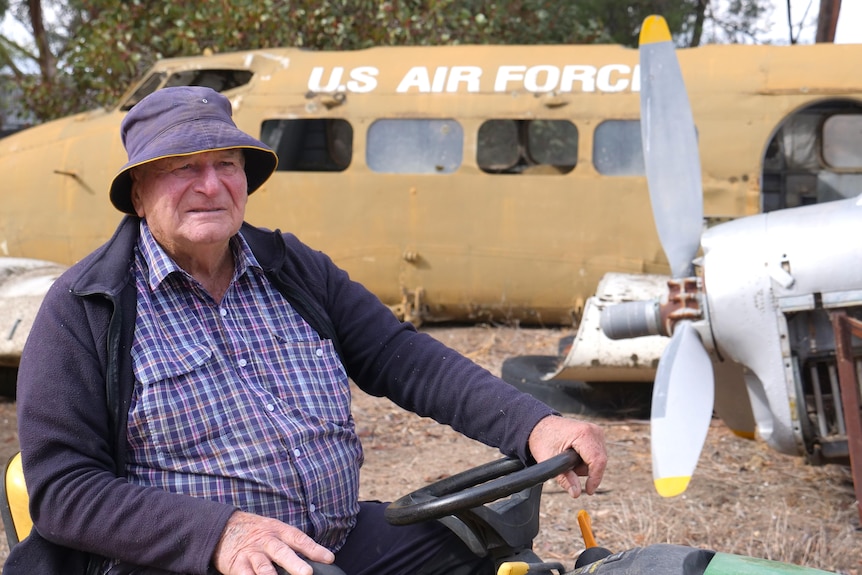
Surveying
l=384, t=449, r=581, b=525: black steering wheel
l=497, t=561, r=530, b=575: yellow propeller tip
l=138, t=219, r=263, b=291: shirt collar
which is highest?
l=138, t=219, r=263, b=291: shirt collar

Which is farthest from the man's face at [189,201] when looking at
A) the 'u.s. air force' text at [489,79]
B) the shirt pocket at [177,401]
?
the 'u.s. air force' text at [489,79]

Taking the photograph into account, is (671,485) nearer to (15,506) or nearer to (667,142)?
(667,142)

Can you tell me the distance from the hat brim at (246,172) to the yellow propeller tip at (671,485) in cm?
237

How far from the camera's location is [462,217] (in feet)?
27.4

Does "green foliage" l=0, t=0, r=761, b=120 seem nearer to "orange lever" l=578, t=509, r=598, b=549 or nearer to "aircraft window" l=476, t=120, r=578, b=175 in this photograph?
"aircraft window" l=476, t=120, r=578, b=175

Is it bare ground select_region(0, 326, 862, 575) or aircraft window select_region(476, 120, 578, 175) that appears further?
aircraft window select_region(476, 120, 578, 175)

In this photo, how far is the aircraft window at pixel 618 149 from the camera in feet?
26.3

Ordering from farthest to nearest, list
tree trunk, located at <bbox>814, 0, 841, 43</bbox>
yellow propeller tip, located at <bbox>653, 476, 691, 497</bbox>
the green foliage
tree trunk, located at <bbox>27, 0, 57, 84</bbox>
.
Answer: tree trunk, located at <bbox>27, 0, 57, 84</bbox>
the green foliage
tree trunk, located at <bbox>814, 0, 841, 43</bbox>
yellow propeller tip, located at <bbox>653, 476, 691, 497</bbox>

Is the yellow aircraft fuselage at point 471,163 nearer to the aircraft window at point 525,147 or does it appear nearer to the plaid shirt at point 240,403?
the aircraft window at point 525,147

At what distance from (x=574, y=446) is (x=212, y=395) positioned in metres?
0.87

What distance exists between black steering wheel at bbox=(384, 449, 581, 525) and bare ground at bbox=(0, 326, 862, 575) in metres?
2.19

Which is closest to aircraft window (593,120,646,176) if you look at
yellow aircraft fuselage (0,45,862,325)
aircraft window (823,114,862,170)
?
yellow aircraft fuselage (0,45,862,325)

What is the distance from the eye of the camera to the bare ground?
4.51 meters

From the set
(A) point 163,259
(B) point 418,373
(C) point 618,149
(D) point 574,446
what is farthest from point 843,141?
(A) point 163,259
